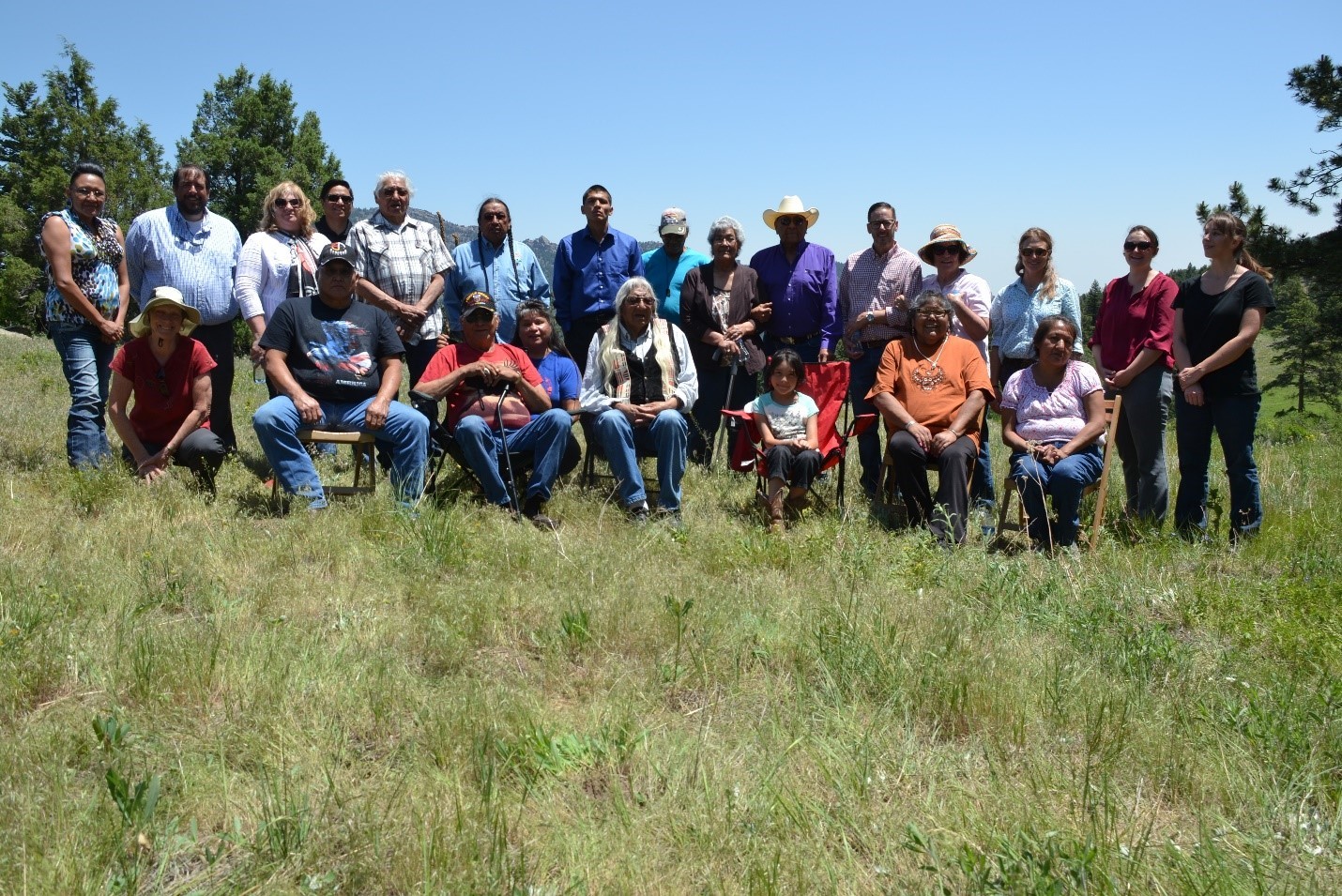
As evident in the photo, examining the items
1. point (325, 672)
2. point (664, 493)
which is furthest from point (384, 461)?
point (325, 672)

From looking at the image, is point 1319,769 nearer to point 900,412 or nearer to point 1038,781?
point 1038,781

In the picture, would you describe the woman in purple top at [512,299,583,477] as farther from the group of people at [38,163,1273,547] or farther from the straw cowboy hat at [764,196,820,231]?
the straw cowboy hat at [764,196,820,231]

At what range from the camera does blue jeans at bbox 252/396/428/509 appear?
5.47m

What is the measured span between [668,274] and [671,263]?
96 millimetres

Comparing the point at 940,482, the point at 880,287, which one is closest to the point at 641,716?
the point at 940,482

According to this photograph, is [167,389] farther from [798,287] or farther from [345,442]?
[798,287]

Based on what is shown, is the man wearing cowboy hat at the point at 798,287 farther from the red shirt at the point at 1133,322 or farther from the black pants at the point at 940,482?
the red shirt at the point at 1133,322

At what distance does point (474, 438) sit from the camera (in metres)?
5.79

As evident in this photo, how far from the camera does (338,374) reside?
19.1 feet

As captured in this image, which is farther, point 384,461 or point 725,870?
point 384,461

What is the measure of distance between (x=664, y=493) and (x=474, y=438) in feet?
3.88

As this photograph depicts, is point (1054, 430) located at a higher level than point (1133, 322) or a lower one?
lower

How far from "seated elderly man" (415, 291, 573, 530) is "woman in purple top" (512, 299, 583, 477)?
14 cm

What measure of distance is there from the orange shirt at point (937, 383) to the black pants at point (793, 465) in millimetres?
585
